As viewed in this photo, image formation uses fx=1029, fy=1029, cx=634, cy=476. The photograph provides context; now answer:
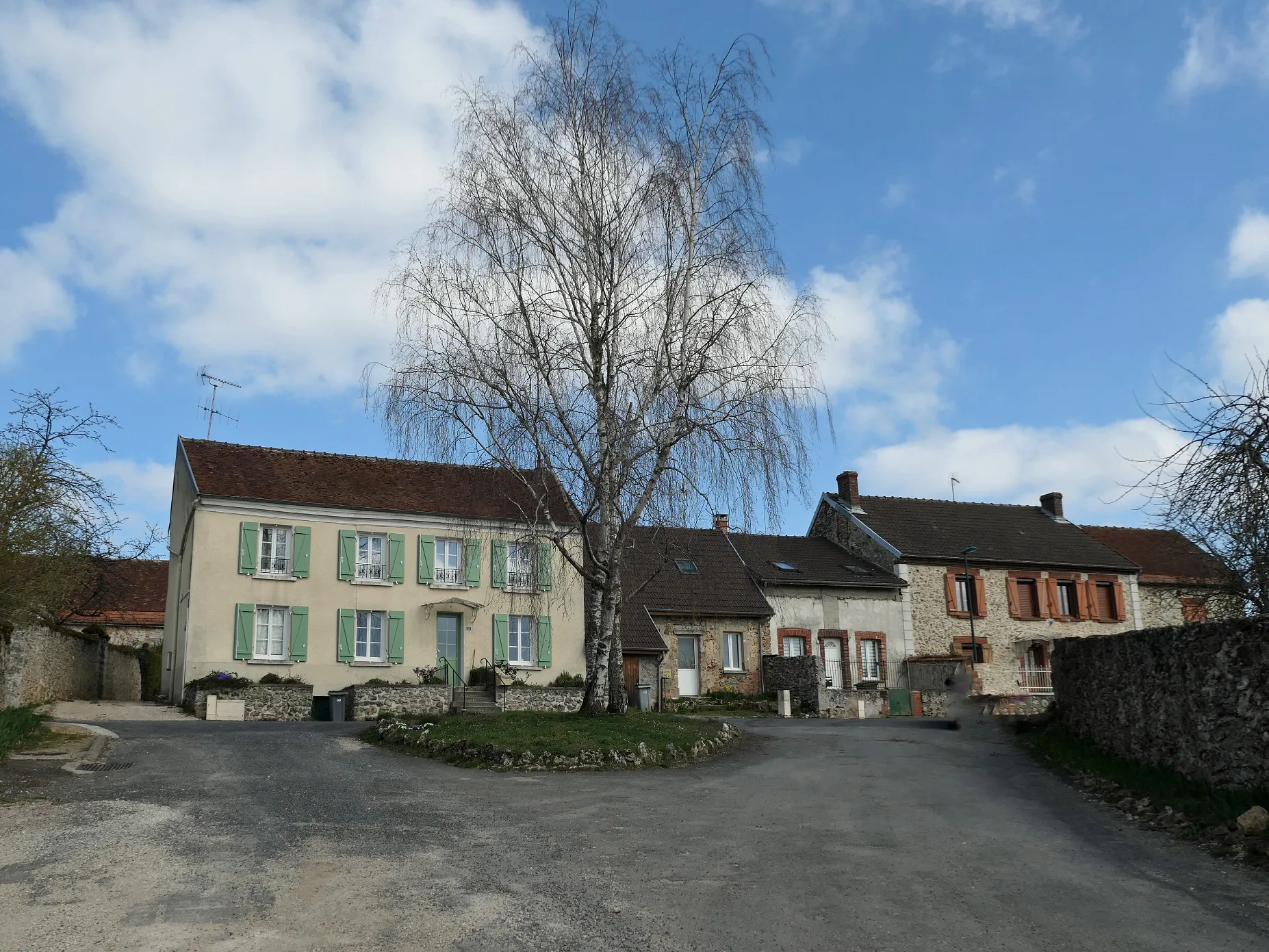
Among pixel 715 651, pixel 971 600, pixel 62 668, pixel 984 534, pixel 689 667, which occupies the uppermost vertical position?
pixel 984 534

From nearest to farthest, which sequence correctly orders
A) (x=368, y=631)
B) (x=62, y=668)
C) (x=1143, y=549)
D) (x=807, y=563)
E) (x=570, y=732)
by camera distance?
1. (x=570, y=732)
2. (x=62, y=668)
3. (x=368, y=631)
4. (x=807, y=563)
5. (x=1143, y=549)

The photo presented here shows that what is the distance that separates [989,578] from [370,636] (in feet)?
70.0

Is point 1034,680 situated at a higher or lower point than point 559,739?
A: higher

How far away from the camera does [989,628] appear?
35.5 m

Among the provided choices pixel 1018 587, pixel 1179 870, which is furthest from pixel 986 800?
pixel 1018 587

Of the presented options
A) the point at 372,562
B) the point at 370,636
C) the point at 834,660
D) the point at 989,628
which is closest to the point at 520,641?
the point at 370,636

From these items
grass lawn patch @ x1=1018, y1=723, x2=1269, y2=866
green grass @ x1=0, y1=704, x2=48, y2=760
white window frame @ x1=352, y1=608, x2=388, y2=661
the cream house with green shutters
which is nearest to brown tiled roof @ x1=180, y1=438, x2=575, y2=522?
the cream house with green shutters

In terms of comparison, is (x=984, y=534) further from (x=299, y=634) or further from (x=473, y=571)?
(x=299, y=634)

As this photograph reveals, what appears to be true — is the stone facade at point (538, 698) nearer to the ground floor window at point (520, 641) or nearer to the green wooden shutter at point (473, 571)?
the ground floor window at point (520, 641)

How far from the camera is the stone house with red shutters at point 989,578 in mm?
34875

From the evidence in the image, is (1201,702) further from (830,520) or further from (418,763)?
(830,520)

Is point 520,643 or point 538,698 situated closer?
point 538,698

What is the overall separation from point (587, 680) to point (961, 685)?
13084 millimetres

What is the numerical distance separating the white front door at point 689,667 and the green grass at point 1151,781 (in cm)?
1589
